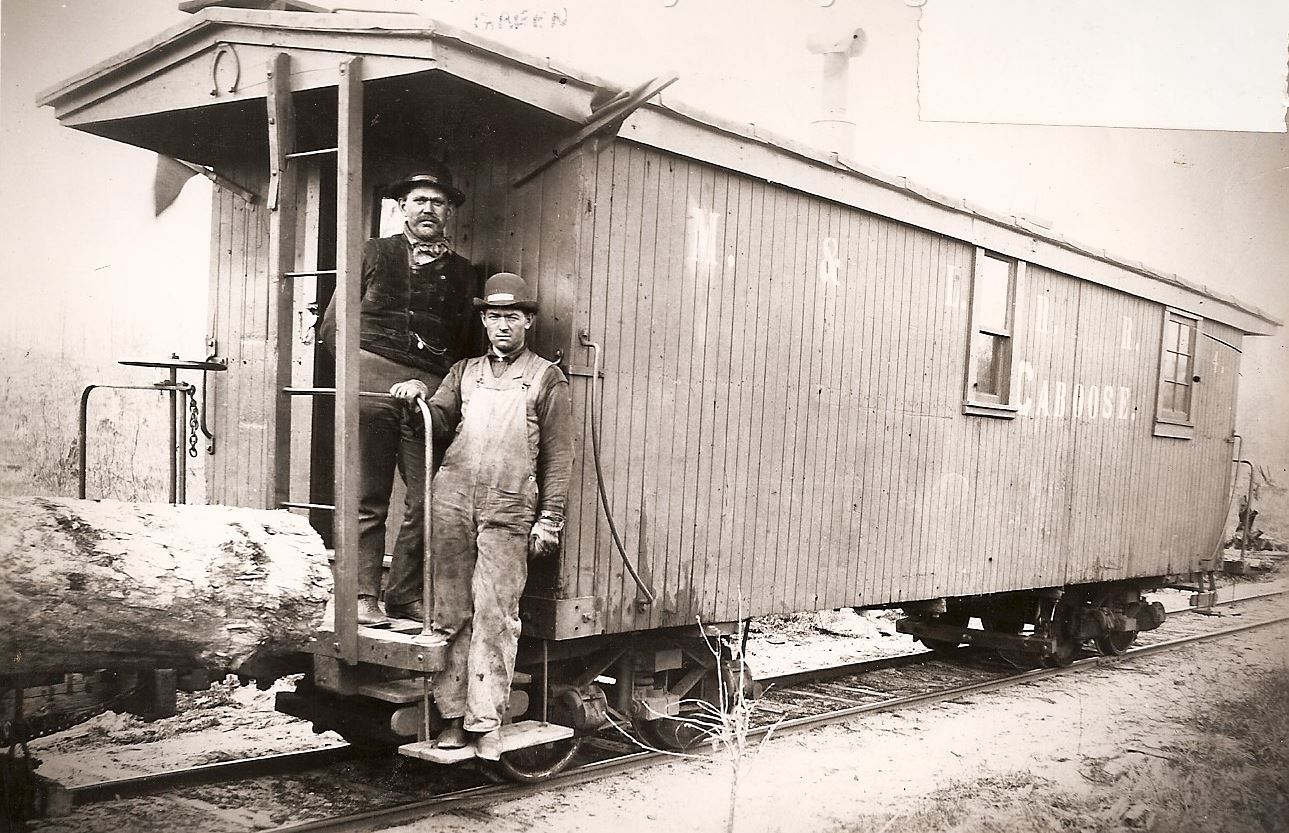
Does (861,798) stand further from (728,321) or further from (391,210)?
(391,210)

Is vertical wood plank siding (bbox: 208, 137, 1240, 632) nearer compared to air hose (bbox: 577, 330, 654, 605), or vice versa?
air hose (bbox: 577, 330, 654, 605)

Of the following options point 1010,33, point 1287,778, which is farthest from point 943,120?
point 1287,778

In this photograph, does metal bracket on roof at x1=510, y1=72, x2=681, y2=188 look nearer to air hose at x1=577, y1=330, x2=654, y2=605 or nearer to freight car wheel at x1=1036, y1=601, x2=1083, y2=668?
air hose at x1=577, y1=330, x2=654, y2=605

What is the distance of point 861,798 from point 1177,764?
7.72 ft

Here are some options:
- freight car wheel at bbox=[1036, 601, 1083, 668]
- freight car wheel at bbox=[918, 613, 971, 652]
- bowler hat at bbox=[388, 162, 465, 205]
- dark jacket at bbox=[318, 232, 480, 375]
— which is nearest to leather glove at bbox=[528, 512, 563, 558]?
dark jacket at bbox=[318, 232, 480, 375]

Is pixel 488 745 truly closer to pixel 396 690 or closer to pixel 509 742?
pixel 509 742

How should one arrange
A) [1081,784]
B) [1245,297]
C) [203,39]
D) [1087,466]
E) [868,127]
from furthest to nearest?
[1245,297] → [1087,466] → [868,127] → [1081,784] → [203,39]

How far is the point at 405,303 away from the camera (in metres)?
5.16

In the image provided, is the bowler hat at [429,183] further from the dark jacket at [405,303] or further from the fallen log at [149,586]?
the fallen log at [149,586]

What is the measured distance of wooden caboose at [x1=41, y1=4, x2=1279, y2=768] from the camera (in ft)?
15.8

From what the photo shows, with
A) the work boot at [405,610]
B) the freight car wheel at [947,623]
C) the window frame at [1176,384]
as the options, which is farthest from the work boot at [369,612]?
the window frame at [1176,384]

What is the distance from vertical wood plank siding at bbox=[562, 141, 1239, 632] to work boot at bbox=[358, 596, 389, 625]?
985 millimetres

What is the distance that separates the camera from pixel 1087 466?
371 inches

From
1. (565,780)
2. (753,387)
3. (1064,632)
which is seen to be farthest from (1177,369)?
(565,780)
